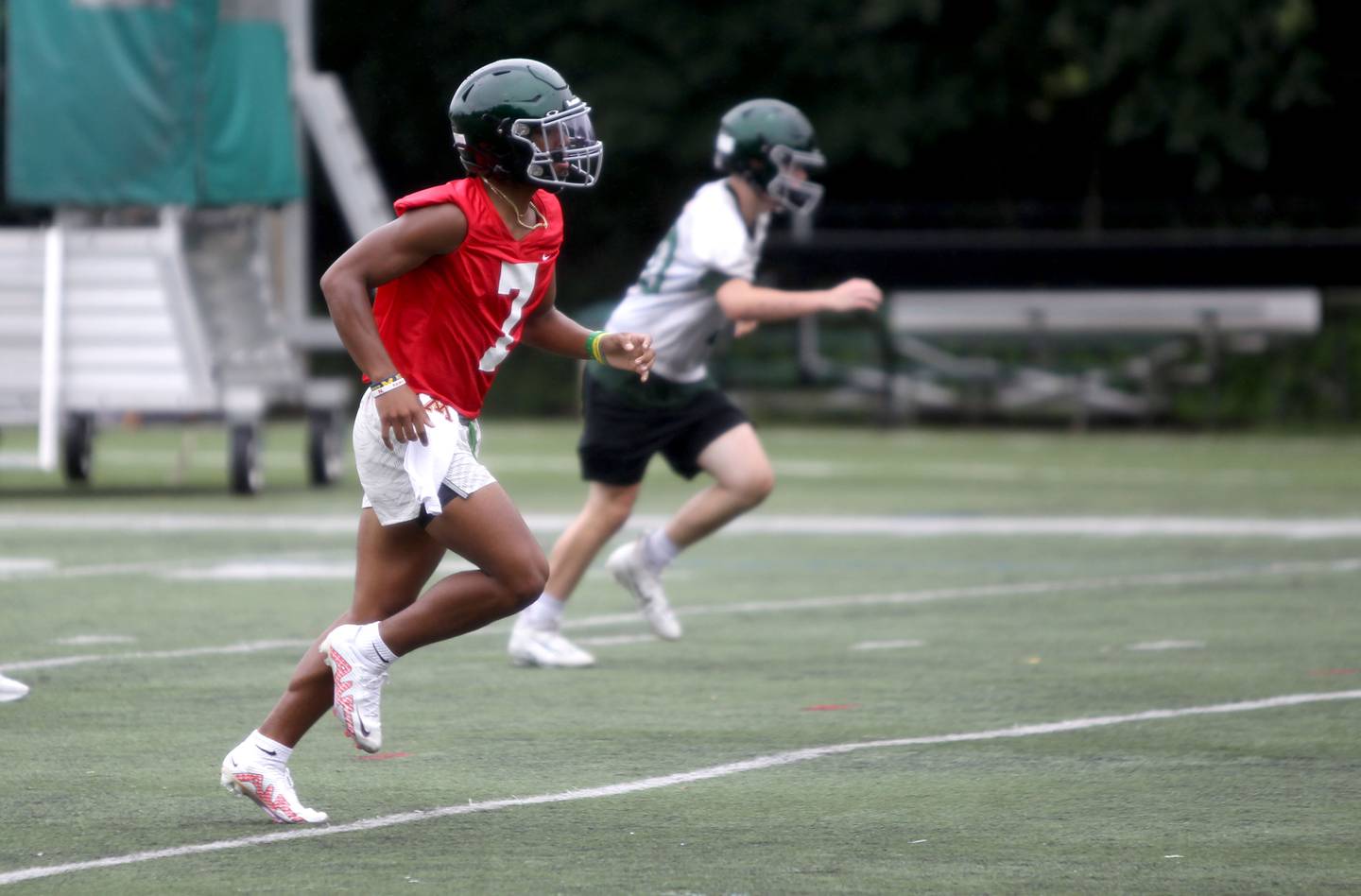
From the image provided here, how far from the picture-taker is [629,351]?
6.72 m

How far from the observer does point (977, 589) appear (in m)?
12.1

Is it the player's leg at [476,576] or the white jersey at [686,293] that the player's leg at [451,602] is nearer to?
the player's leg at [476,576]

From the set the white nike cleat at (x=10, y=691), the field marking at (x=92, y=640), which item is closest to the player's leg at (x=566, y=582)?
the field marking at (x=92, y=640)

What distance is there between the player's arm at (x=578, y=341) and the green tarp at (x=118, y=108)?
12820 mm

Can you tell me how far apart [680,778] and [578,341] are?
1.23 m

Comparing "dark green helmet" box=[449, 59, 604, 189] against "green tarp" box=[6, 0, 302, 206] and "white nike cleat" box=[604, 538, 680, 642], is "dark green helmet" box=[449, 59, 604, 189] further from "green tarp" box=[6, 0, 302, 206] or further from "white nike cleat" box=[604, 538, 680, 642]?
"green tarp" box=[6, 0, 302, 206]

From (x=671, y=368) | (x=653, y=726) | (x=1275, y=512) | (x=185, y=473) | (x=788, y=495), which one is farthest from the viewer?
(x=185, y=473)

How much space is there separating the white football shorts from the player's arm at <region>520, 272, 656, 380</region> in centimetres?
64

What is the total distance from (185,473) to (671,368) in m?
12.4

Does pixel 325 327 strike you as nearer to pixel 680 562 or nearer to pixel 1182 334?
pixel 680 562

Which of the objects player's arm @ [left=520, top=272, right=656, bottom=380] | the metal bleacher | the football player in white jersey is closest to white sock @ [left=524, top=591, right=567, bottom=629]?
the football player in white jersey

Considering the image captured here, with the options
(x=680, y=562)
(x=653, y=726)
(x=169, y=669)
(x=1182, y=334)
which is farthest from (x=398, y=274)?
(x=1182, y=334)

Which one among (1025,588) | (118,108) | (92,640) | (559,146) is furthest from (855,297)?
(118,108)

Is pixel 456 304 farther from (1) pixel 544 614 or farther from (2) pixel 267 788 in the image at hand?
(1) pixel 544 614
